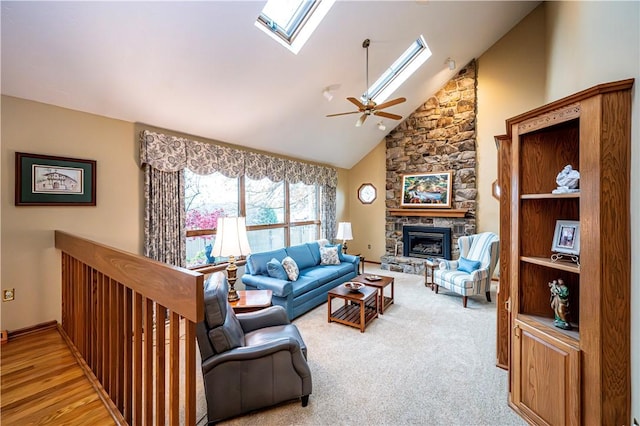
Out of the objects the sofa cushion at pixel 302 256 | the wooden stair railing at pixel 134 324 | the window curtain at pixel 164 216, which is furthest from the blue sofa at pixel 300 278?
the wooden stair railing at pixel 134 324

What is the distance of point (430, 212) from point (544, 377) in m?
4.49

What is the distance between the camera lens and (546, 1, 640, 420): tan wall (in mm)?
1314

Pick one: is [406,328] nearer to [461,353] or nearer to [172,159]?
[461,353]

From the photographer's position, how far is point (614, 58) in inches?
62.9

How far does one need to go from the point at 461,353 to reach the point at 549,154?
204cm

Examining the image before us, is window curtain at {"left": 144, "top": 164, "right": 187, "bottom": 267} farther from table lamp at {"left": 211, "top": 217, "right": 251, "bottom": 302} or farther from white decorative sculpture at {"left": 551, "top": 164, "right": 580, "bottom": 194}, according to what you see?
white decorative sculpture at {"left": 551, "top": 164, "right": 580, "bottom": 194}

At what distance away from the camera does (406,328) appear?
327 centimetres

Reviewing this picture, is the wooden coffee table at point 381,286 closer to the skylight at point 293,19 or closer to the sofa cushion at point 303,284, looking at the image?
the sofa cushion at point 303,284

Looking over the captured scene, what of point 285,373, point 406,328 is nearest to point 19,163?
point 285,373

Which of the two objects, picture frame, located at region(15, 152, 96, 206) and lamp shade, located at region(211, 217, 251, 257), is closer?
picture frame, located at region(15, 152, 96, 206)

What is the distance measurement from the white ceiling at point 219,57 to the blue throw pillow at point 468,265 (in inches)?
131

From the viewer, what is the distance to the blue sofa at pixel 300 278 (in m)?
3.49

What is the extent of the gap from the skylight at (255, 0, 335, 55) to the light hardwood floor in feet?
11.6

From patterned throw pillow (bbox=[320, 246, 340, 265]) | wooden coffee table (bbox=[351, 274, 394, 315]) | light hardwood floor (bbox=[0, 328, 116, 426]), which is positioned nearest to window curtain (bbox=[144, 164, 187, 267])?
light hardwood floor (bbox=[0, 328, 116, 426])
